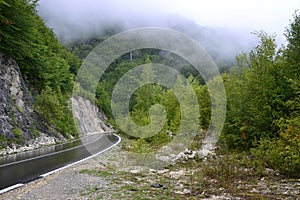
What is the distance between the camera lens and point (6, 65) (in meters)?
27.4

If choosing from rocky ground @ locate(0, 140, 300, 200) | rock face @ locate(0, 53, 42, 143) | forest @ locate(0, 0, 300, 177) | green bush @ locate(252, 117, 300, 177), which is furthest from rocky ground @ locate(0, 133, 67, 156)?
green bush @ locate(252, 117, 300, 177)

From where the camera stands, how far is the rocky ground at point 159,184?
30.4 ft

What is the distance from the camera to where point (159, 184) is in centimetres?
1114

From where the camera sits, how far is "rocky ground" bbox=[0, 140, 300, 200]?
30.4 feet

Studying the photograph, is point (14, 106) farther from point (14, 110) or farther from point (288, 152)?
point (288, 152)

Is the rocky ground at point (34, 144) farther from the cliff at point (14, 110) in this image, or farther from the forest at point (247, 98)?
the forest at point (247, 98)

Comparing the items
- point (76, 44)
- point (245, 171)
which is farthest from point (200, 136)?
point (76, 44)

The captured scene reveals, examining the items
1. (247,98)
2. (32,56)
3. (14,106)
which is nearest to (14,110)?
(14,106)

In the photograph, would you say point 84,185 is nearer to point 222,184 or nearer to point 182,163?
point 222,184

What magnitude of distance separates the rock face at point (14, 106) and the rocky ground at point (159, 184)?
1005cm

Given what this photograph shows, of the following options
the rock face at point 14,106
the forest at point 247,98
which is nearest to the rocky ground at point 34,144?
the rock face at point 14,106

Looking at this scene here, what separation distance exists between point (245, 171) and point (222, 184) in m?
3.35

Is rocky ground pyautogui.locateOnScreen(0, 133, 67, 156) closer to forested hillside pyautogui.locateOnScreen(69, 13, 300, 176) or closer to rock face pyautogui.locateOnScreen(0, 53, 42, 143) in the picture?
rock face pyautogui.locateOnScreen(0, 53, 42, 143)

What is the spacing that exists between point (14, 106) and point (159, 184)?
1874cm
